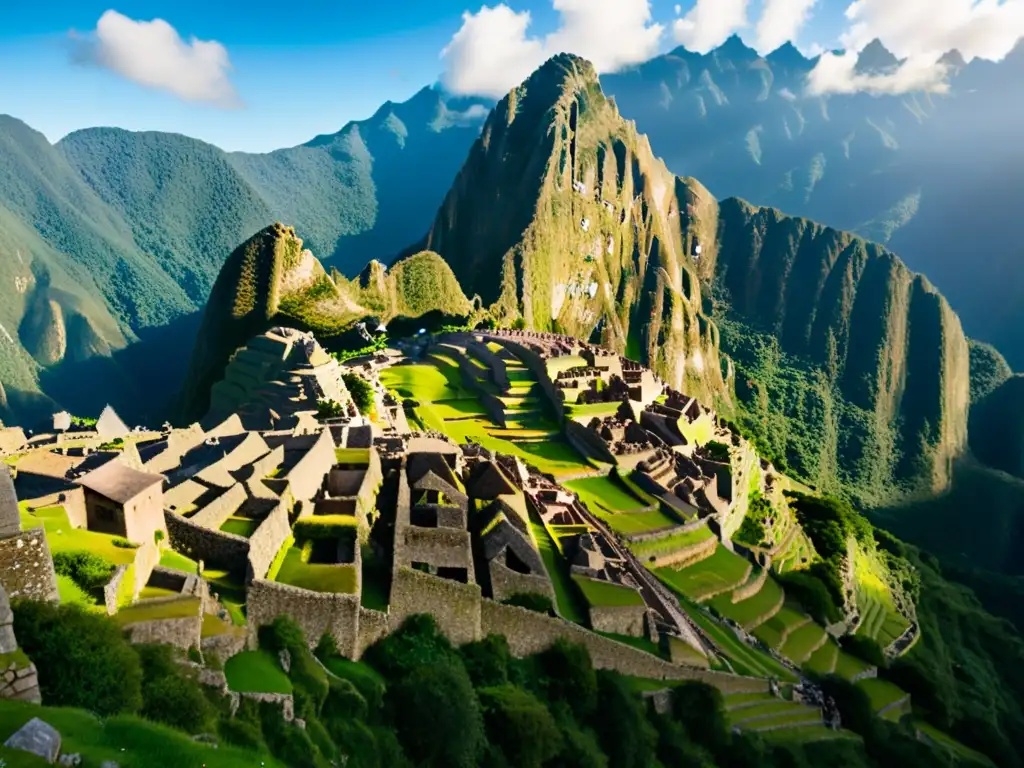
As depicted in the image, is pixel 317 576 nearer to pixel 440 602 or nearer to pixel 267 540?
pixel 267 540

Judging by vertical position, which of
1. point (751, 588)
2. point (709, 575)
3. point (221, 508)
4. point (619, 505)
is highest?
point (221, 508)

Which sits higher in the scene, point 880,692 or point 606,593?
point 606,593

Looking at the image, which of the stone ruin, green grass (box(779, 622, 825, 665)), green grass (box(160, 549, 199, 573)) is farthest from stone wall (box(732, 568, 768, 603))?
the stone ruin

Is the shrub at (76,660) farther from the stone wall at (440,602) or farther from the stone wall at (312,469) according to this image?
the stone wall at (312,469)

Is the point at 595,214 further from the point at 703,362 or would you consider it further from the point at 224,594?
the point at 224,594

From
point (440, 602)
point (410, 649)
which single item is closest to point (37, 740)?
point (410, 649)

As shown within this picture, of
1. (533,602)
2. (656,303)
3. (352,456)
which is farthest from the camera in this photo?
(656,303)
